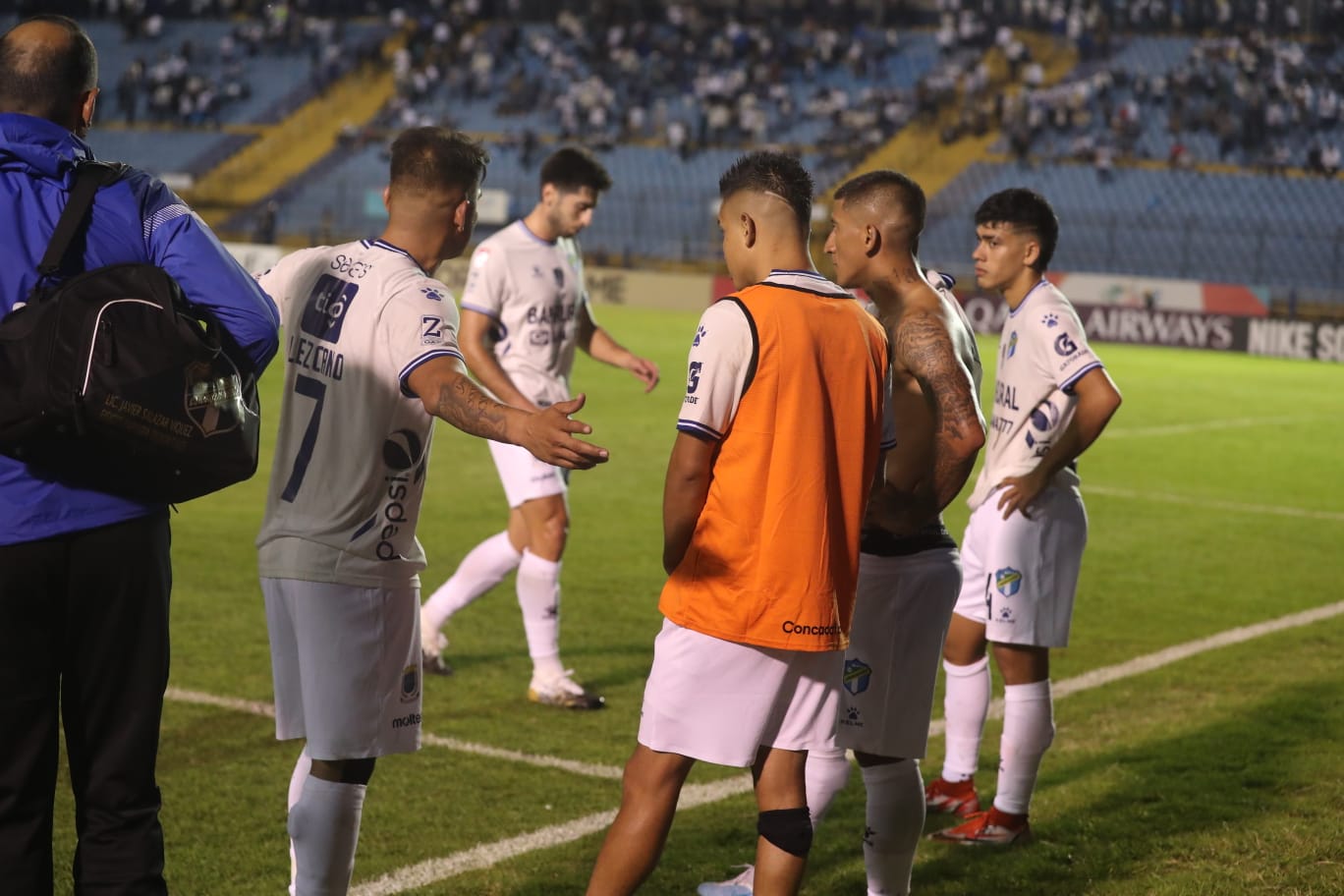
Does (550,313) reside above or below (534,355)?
above

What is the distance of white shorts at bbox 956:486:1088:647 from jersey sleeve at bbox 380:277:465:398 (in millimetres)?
2312

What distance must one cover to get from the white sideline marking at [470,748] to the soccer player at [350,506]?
1.82m

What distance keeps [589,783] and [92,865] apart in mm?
2762

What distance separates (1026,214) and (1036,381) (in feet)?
1.95

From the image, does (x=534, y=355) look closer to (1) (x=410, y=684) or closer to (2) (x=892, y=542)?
(2) (x=892, y=542)

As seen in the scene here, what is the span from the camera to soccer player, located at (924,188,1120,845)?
5.45 meters

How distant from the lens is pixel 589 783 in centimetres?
599

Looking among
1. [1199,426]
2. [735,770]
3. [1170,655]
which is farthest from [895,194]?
[1199,426]

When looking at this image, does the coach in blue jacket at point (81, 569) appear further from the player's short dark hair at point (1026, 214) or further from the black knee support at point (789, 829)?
the player's short dark hair at point (1026, 214)

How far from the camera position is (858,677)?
441cm

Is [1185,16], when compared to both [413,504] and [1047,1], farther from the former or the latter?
[413,504]

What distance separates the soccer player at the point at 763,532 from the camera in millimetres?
3625

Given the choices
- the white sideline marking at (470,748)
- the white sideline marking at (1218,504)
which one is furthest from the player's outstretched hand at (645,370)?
the white sideline marking at (1218,504)

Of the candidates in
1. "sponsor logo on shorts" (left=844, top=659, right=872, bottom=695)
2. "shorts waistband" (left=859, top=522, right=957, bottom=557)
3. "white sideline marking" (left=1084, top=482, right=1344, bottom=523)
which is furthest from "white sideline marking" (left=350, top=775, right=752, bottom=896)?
"white sideline marking" (left=1084, top=482, right=1344, bottom=523)
